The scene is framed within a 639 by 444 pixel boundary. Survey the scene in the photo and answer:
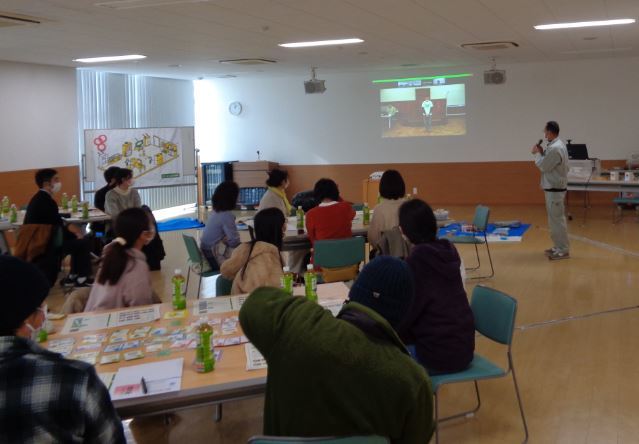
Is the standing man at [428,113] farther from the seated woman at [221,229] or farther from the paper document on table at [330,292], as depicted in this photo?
the paper document on table at [330,292]

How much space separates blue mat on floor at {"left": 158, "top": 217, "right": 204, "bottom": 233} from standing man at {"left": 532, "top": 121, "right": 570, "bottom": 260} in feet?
20.5

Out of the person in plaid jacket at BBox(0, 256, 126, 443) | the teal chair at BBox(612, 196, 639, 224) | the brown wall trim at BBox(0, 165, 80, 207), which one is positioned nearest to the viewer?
the person in plaid jacket at BBox(0, 256, 126, 443)

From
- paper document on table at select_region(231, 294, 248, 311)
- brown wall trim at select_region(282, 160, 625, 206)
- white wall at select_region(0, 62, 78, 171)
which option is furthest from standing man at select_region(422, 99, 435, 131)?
paper document on table at select_region(231, 294, 248, 311)

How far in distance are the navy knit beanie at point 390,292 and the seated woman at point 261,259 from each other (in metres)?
1.94

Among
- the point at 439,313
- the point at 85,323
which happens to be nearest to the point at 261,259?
the point at 85,323

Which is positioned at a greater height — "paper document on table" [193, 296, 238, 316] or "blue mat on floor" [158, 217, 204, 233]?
"paper document on table" [193, 296, 238, 316]

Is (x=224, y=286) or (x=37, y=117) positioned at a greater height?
(x=37, y=117)

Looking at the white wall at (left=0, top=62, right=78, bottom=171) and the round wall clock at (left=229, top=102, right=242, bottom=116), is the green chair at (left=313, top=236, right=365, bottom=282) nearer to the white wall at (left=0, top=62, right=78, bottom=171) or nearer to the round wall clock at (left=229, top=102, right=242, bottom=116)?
the white wall at (left=0, top=62, right=78, bottom=171)

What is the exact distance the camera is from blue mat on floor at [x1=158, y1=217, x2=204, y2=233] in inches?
465

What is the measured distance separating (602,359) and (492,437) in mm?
1600

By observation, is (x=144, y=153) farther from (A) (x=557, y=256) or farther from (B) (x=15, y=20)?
(A) (x=557, y=256)

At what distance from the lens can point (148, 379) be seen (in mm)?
2605

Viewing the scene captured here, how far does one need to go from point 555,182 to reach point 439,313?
5.70 m

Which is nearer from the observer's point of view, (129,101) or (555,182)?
(555,182)
